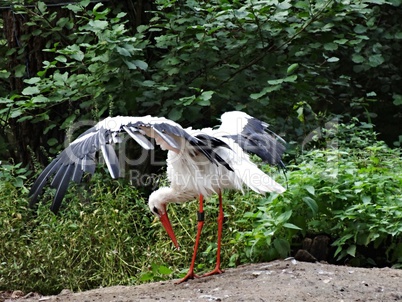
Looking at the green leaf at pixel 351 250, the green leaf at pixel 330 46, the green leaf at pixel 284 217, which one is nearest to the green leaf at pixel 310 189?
the green leaf at pixel 284 217

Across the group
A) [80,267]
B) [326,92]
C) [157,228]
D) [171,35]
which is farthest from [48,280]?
[326,92]

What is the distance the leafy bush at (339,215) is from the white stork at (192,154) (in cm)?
32

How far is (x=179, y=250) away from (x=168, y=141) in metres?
1.77

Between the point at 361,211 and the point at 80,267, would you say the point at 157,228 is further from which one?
the point at 361,211

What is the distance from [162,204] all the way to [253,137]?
2.94 feet

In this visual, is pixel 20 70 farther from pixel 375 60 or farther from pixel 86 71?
pixel 375 60

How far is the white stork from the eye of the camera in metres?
4.43

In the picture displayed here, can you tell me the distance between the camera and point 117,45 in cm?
659

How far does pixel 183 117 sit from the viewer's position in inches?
275

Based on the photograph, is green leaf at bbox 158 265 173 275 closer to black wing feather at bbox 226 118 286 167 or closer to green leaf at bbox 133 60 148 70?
black wing feather at bbox 226 118 286 167

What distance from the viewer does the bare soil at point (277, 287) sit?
14.3 ft

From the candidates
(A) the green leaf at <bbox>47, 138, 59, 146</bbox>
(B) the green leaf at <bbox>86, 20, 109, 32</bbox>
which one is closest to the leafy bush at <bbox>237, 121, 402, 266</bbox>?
(B) the green leaf at <bbox>86, 20, 109, 32</bbox>

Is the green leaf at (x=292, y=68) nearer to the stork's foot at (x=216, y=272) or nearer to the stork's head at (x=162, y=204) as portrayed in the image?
the stork's head at (x=162, y=204)

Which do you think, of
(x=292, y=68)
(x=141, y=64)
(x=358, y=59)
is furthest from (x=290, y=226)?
(x=358, y=59)
